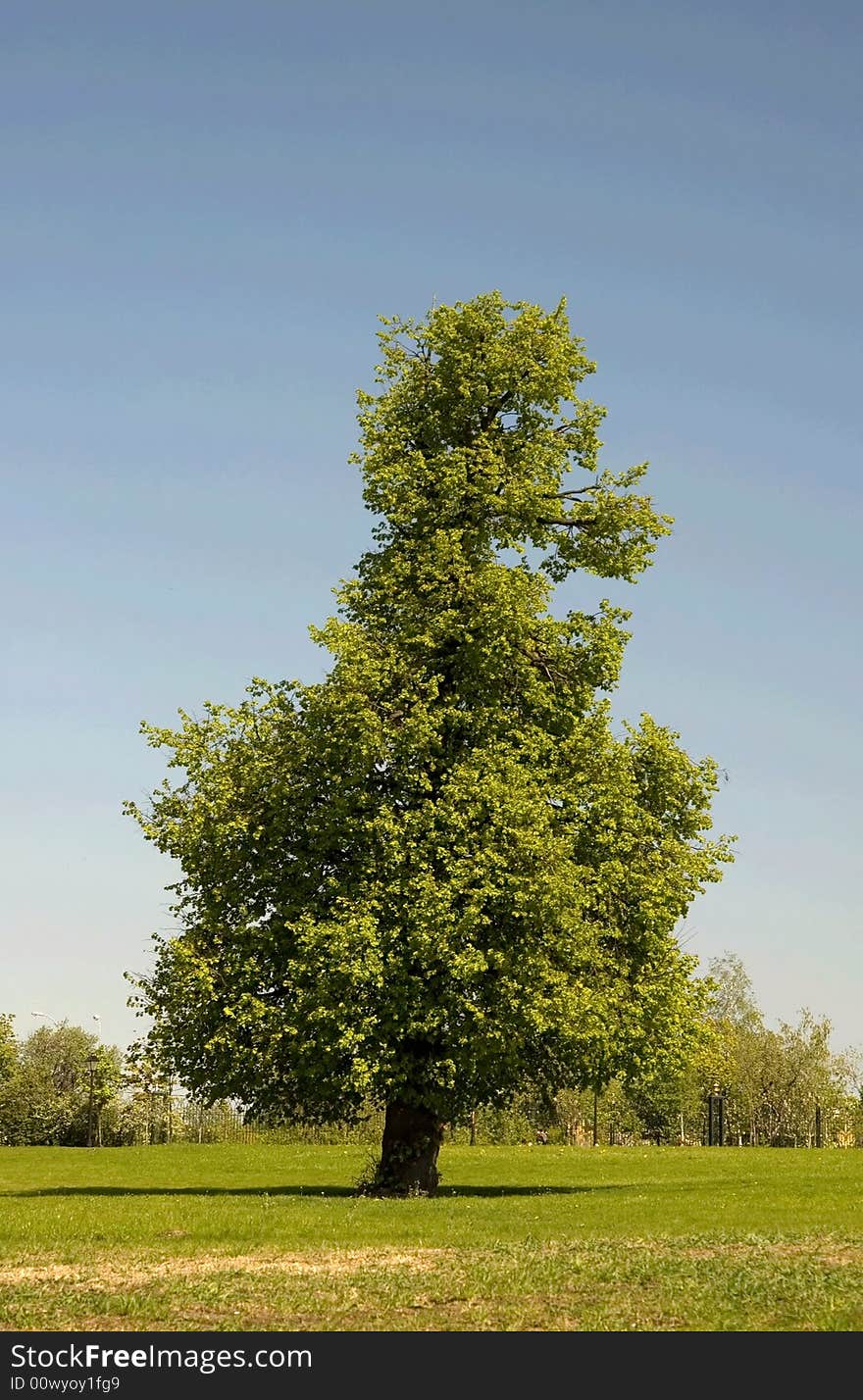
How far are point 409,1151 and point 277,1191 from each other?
455 centimetres

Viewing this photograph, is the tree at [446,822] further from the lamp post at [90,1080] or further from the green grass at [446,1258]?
the lamp post at [90,1080]

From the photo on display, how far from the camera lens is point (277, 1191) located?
36.8 m

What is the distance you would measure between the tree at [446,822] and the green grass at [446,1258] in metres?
3.24

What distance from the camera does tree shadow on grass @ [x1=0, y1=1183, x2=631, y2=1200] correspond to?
34812mm

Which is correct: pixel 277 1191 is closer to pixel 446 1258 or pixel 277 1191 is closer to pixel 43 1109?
pixel 446 1258

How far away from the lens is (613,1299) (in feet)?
56.1

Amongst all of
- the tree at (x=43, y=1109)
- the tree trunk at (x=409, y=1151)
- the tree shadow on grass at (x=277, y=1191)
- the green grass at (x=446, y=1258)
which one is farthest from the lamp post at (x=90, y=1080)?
the tree trunk at (x=409, y=1151)

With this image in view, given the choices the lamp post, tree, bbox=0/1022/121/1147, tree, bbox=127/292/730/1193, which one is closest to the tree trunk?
tree, bbox=127/292/730/1193

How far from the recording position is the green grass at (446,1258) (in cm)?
1617

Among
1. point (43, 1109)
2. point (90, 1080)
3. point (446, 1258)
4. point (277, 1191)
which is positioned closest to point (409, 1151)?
point (277, 1191)

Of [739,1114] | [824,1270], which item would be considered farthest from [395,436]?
[739,1114]

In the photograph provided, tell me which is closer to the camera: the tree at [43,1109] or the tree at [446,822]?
the tree at [446,822]
